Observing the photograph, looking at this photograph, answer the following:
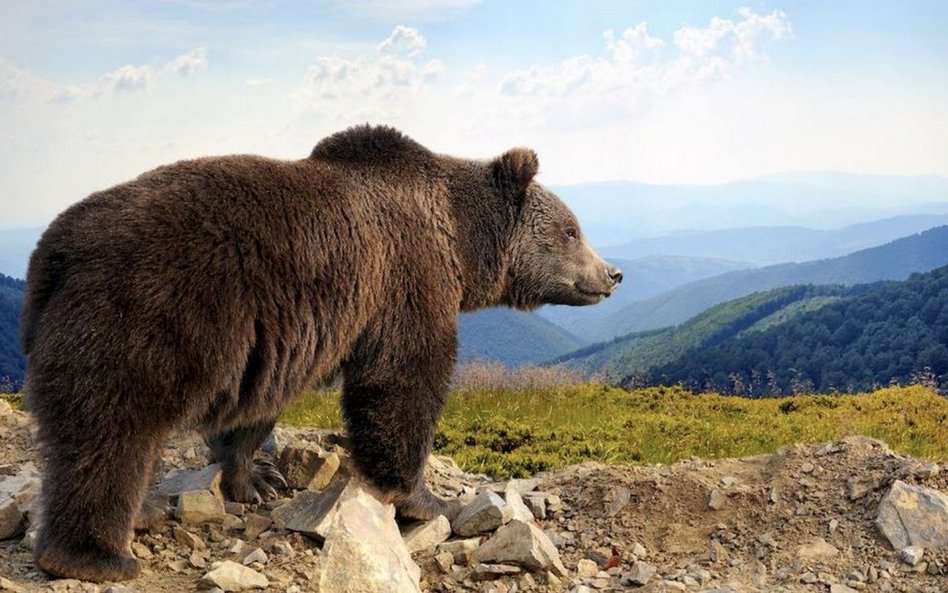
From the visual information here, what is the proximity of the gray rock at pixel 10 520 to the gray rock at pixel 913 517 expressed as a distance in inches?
266

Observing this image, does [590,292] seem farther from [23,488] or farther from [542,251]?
[23,488]

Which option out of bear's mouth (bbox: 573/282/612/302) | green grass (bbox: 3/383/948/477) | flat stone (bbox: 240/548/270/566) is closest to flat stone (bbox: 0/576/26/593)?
flat stone (bbox: 240/548/270/566)

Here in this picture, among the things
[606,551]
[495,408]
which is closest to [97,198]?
[606,551]

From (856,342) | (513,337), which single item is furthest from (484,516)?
(513,337)

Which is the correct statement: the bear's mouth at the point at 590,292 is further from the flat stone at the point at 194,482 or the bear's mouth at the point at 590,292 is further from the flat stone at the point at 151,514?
the flat stone at the point at 151,514

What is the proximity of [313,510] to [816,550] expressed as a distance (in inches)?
155

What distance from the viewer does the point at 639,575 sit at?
7035 mm

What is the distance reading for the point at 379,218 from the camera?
7.27 m

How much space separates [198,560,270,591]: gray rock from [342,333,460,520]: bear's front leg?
115cm

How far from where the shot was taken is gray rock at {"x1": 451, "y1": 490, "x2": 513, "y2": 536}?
749cm

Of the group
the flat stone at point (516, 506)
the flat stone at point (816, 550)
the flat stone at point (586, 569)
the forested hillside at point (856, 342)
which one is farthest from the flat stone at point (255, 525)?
the forested hillside at point (856, 342)

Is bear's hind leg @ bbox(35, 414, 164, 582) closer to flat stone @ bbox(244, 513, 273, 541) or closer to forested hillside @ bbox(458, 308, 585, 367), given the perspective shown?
flat stone @ bbox(244, 513, 273, 541)

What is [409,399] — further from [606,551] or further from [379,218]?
[606,551]

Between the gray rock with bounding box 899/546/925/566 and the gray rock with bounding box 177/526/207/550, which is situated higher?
the gray rock with bounding box 899/546/925/566
